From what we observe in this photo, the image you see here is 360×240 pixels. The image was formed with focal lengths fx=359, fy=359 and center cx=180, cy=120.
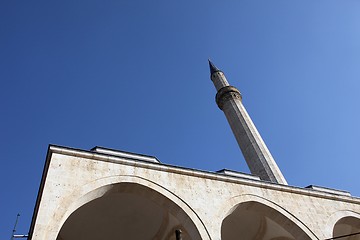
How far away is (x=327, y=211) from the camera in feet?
33.5

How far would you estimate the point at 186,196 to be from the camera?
870cm

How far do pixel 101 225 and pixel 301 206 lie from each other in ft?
18.6

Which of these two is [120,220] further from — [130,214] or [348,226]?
[348,226]

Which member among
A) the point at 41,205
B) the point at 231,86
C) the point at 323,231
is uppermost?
the point at 231,86

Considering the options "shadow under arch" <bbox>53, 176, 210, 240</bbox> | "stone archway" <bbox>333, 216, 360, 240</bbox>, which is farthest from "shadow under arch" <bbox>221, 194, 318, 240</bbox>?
"stone archway" <bbox>333, 216, 360, 240</bbox>

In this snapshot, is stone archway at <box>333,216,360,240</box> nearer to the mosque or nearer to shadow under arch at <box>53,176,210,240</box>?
the mosque

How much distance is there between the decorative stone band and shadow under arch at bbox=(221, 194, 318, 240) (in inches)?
332

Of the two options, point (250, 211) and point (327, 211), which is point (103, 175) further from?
point (327, 211)

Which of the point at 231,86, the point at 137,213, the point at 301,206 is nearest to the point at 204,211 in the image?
the point at 137,213

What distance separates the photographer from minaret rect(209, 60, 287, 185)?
48.1 ft

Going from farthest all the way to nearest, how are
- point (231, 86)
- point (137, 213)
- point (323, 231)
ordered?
point (231, 86) → point (137, 213) → point (323, 231)

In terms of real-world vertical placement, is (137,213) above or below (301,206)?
above

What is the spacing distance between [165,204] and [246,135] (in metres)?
8.28

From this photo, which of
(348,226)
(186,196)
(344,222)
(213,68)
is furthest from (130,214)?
(213,68)
